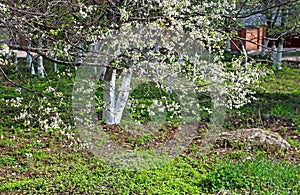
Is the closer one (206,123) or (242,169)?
(242,169)

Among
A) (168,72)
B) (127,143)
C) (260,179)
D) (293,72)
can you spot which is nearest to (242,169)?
(260,179)

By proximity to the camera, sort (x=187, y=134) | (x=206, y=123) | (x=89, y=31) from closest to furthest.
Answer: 1. (x=89, y=31)
2. (x=187, y=134)
3. (x=206, y=123)

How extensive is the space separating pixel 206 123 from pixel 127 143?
2.11 m

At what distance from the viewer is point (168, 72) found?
13.6 ft

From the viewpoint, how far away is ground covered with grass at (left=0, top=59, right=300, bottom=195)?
4.39 metres

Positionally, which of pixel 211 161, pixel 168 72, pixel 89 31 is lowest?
pixel 211 161

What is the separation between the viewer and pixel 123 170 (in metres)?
5.05

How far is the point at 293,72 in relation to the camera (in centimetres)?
1316

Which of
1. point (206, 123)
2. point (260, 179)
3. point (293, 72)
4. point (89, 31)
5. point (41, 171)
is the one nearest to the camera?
point (89, 31)

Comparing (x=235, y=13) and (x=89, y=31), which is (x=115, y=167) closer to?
(x=89, y=31)

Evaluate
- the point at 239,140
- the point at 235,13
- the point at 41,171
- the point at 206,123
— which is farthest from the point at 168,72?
the point at 206,123

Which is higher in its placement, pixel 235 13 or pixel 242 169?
pixel 235 13

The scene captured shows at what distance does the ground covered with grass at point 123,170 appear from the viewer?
4387mm

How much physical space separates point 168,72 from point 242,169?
63.3 inches
